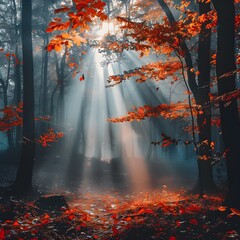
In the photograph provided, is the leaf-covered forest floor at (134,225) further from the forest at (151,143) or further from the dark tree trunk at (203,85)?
the dark tree trunk at (203,85)

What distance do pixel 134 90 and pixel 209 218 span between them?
2755 cm

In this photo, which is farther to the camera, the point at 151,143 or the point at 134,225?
the point at 151,143

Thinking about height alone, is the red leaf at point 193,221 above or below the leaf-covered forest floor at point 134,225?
above

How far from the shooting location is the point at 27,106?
11.8 m

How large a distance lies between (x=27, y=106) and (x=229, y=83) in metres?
8.37

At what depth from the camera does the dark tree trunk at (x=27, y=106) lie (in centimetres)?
1158

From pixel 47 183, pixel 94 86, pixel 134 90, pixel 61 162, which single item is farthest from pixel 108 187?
pixel 94 86

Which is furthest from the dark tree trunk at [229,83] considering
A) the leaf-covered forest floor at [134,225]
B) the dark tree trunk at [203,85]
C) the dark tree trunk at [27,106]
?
the dark tree trunk at [27,106]

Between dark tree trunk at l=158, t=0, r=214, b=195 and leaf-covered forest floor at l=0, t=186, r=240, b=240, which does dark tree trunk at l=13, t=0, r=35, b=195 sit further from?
dark tree trunk at l=158, t=0, r=214, b=195

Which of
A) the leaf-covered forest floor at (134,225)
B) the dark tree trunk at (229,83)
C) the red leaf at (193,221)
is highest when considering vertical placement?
the dark tree trunk at (229,83)

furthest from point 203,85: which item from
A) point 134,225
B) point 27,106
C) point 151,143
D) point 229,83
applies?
point 27,106

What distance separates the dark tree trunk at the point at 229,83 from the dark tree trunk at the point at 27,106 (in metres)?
7.92

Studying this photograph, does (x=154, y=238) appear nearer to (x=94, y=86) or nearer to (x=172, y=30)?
(x=172, y=30)

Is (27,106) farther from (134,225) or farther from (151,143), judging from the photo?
(134,225)
